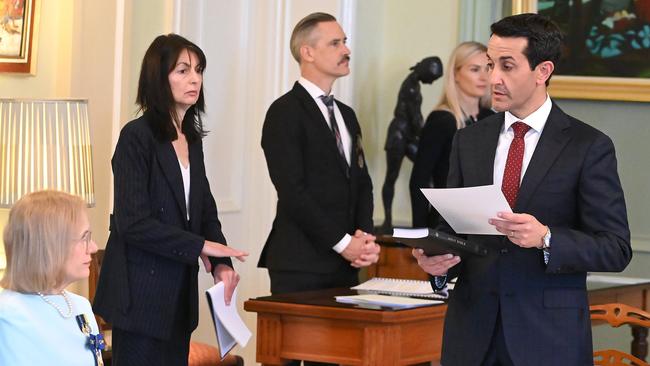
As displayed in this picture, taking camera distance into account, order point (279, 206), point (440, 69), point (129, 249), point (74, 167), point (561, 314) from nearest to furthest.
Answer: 1. point (561, 314)
2. point (129, 249)
3. point (74, 167)
4. point (279, 206)
5. point (440, 69)

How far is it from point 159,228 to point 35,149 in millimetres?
785

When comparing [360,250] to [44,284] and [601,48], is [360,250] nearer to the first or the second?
[44,284]

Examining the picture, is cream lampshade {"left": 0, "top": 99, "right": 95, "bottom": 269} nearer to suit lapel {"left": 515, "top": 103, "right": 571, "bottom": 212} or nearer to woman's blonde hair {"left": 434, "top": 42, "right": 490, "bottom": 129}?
suit lapel {"left": 515, "top": 103, "right": 571, "bottom": 212}

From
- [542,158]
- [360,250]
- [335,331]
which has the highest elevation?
[542,158]

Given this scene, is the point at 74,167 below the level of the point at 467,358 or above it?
above

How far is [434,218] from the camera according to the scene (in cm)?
634

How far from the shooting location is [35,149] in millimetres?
4344

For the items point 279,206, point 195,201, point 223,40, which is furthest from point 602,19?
point 195,201

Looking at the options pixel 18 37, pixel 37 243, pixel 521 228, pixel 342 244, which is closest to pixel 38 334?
pixel 37 243

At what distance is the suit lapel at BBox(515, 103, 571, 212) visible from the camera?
3.24 metres

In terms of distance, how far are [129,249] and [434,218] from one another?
9.04 feet

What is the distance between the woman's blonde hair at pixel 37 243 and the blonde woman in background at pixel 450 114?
3.43m

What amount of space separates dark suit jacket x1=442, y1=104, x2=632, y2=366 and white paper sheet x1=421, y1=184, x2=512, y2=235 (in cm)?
12

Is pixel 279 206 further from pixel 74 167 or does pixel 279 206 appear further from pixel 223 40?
pixel 223 40
